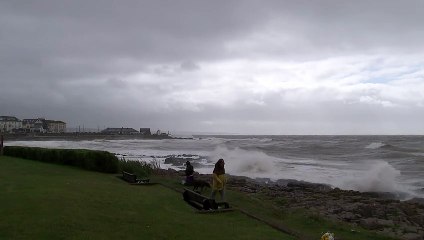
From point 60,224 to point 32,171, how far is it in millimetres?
10672

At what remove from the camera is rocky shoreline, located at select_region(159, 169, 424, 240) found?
12.6m

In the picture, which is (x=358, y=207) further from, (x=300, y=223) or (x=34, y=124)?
(x=34, y=124)

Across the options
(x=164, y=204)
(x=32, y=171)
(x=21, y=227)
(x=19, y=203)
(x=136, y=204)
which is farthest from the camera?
(x=32, y=171)

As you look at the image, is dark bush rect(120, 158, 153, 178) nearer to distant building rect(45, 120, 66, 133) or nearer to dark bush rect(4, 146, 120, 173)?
dark bush rect(4, 146, 120, 173)

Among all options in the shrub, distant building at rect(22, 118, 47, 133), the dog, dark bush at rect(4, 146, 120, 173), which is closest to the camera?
the dog

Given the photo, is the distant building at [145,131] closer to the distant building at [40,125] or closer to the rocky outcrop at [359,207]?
the distant building at [40,125]

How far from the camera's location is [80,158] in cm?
2081

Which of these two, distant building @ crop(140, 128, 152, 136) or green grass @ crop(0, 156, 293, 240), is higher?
distant building @ crop(140, 128, 152, 136)

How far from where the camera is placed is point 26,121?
16138 cm

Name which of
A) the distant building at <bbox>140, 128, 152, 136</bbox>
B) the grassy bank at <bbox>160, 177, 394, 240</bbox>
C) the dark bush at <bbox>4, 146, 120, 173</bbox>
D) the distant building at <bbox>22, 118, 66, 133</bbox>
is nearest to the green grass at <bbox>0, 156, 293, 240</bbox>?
the grassy bank at <bbox>160, 177, 394, 240</bbox>

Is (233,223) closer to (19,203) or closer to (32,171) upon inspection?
(19,203)

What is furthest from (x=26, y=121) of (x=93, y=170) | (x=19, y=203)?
(x=19, y=203)

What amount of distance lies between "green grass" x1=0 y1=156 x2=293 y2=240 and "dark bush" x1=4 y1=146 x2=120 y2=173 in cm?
694

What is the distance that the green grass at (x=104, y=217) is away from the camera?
25.8 ft
